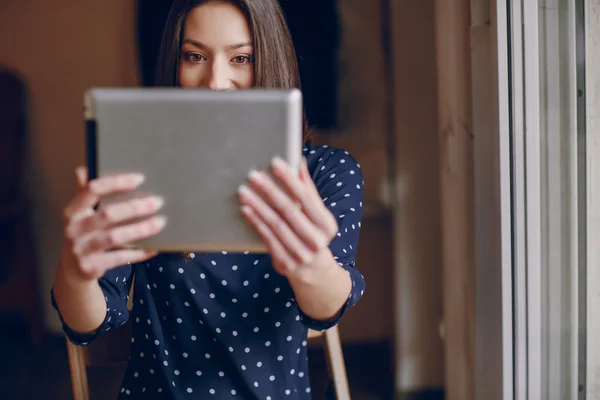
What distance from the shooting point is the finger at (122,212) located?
0.51 metres

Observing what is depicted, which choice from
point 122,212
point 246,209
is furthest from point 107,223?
point 246,209

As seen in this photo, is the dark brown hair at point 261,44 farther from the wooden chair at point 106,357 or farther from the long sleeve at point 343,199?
the wooden chair at point 106,357

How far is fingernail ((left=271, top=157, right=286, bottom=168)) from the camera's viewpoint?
50 cm

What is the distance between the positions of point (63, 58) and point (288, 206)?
87.8 inches

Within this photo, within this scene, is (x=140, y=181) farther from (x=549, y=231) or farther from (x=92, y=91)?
(x=549, y=231)

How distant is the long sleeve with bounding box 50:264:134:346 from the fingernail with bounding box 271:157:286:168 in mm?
315

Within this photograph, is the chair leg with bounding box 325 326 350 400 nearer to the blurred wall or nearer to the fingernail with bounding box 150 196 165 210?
the fingernail with bounding box 150 196 165 210

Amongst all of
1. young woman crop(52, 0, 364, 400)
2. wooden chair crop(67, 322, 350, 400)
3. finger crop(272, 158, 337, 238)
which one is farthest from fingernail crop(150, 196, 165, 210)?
wooden chair crop(67, 322, 350, 400)

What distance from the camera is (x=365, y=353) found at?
2.35 m

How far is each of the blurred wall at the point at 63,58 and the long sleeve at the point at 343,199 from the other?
179 centimetres

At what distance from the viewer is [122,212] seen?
1.66 ft

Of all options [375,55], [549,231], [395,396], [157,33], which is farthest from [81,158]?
[549,231]

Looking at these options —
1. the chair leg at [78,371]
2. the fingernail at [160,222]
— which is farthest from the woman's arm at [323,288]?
the chair leg at [78,371]

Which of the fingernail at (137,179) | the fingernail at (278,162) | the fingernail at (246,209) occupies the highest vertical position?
the fingernail at (278,162)
